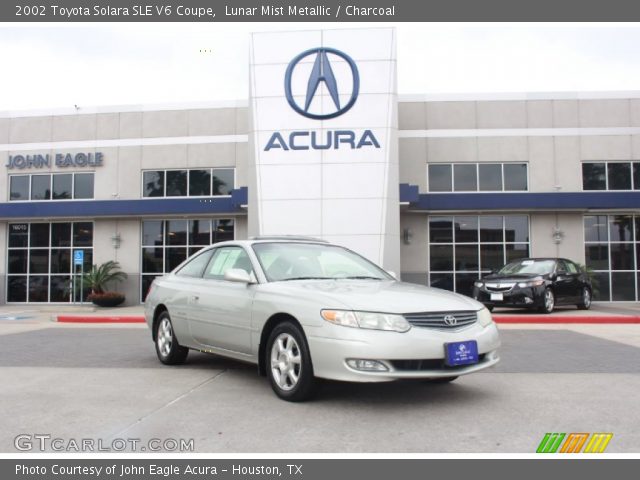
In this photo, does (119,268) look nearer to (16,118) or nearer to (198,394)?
(16,118)

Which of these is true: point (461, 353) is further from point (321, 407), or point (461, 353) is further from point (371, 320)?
point (321, 407)

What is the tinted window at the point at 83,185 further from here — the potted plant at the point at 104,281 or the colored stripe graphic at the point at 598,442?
the colored stripe graphic at the point at 598,442

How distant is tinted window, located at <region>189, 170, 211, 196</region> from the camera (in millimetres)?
22031

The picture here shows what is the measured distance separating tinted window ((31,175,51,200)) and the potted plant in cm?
364

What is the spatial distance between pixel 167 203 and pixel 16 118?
7.68m

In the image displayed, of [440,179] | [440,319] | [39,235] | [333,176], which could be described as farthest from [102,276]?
[440,319]

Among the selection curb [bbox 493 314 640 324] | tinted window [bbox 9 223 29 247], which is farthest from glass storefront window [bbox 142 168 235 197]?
curb [bbox 493 314 640 324]

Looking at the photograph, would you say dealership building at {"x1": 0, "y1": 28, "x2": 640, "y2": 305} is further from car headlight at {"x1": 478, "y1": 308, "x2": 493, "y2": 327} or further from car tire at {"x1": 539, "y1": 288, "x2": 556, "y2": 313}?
car headlight at {"x1": 478, "y1": 308, "x2": 493, "y2": 327}

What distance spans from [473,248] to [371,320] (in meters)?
17.1

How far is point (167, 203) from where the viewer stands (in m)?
20.9

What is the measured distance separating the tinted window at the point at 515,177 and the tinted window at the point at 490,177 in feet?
0.80

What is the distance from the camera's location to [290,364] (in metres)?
5.20

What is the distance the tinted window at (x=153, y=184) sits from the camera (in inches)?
878

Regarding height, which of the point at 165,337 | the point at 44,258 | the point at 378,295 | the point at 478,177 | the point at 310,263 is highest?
the point at 478,177
